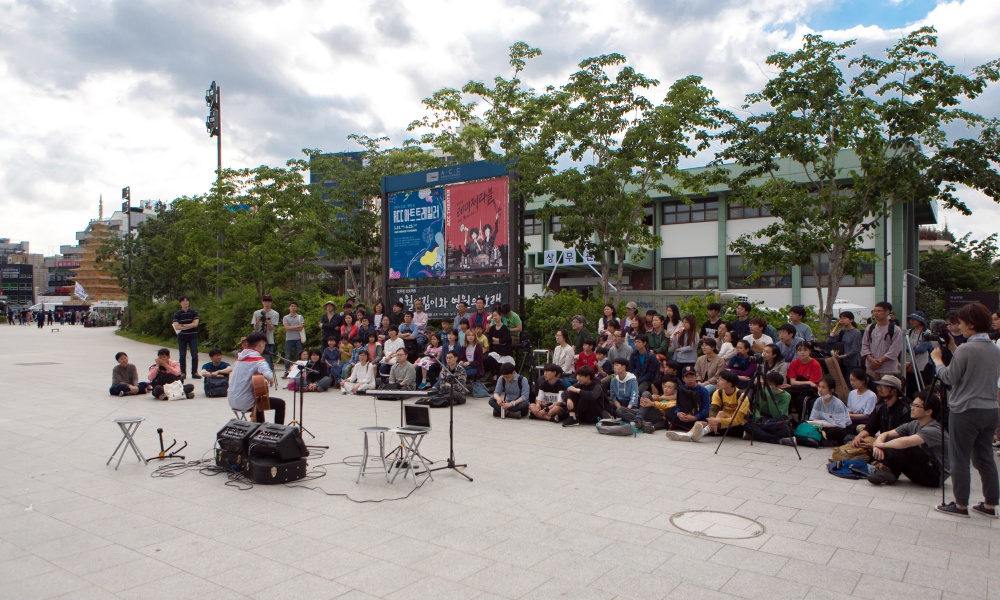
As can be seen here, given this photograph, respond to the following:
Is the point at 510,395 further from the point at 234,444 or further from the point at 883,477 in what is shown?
the point at 883,477

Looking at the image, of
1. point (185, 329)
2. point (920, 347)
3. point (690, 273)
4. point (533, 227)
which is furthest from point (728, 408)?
point (533, 227)

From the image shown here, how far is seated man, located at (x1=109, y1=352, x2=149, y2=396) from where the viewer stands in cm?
1472

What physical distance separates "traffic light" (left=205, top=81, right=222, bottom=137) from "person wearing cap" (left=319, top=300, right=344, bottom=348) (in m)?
12.7

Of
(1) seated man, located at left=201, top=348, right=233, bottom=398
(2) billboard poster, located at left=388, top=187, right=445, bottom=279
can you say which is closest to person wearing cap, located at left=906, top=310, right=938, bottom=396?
(2) billboard poster, located at left=388, top=187, right=445, bottom=279

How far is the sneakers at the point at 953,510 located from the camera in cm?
606

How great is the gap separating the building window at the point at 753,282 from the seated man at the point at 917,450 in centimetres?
3002

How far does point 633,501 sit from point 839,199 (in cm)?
1083

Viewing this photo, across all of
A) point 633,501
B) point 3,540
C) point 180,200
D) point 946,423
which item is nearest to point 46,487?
point 3,540

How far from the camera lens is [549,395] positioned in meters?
11.7

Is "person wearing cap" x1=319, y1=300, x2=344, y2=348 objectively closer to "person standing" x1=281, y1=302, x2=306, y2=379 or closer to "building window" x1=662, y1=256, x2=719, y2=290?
"person standing" x1=281, y1=302, x2=306, y2=379

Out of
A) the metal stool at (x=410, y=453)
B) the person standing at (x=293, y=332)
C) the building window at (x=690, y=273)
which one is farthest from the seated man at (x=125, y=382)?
the building window at (x=690, y=273)

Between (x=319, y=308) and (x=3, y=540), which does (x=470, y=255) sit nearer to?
(x=319, y=308)

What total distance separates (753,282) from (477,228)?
26369 millimetres

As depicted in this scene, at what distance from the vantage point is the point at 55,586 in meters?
4.50
